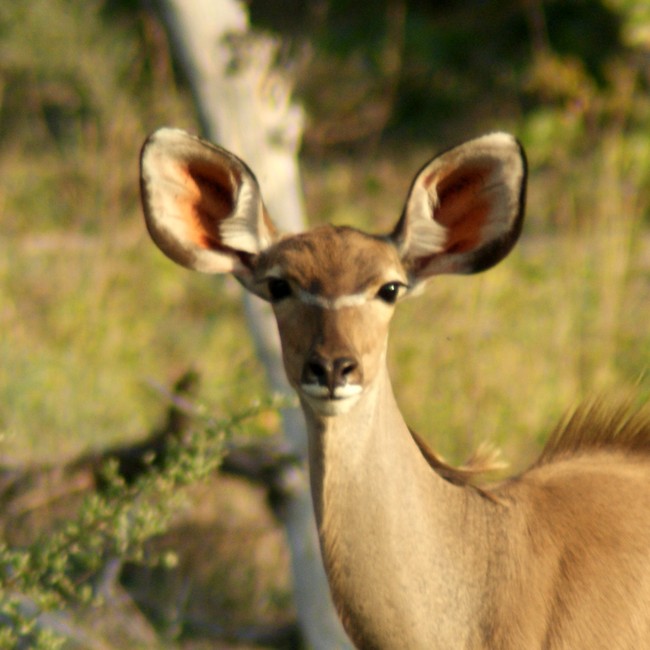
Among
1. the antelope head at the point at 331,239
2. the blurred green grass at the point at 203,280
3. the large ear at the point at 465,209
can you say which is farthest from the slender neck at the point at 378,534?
the blurred green grass at the point at 203,280

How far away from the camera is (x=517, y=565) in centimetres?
314

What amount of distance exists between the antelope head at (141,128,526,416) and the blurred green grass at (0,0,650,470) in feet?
2.10

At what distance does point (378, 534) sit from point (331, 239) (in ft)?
2.22

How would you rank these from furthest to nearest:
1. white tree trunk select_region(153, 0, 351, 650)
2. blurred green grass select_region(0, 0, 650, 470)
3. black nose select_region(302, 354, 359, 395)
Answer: blurred green grass select_region(0, 0, 650, 470)
white tree trunk select_region(153, 0, 351, 650)
black nose select_region(302, 354, 359, 395)

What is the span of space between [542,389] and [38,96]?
5.50 metres

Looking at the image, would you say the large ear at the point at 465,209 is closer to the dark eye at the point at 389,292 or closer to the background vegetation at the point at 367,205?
the dark eye at the point at 389,292

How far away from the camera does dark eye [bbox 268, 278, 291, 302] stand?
3.07 meters

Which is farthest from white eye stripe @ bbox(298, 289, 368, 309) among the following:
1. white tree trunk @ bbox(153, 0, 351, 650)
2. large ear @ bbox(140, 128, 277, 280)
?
white tree trunk @ bbox(153, 0, 351, 650)

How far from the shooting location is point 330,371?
9.14 feet

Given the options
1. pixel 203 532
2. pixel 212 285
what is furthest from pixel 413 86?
pixel 203 532

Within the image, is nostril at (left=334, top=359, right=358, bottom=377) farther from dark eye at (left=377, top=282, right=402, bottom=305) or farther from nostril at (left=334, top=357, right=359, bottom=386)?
dark eye at (left=377, top=282, right=402, bottom=305)

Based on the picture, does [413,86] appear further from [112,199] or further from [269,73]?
[269,73]

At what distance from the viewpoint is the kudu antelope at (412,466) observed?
118 inches

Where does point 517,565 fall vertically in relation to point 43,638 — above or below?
above
